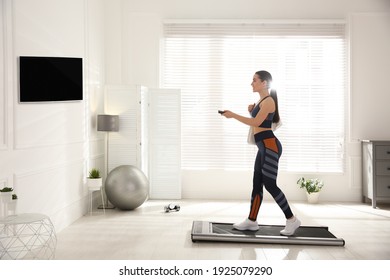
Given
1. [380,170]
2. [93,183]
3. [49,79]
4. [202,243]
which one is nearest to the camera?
[49,79]

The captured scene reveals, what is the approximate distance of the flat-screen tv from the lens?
354cm

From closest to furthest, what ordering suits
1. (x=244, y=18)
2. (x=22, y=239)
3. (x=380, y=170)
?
(x=22, y=239)
(x=380, y=170)
(x=244, y=18)

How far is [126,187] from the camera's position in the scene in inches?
204

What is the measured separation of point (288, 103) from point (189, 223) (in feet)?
8.13

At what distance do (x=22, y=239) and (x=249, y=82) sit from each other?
382 cm

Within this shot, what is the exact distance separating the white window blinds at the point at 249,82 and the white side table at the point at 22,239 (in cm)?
292

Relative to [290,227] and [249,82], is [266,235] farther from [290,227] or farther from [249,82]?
[249,82]

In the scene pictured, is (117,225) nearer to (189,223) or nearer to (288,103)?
(189,223)

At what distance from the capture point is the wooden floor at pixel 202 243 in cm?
360

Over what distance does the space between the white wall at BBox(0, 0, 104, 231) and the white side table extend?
19 cm

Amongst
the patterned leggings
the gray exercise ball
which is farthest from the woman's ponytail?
the gray exercise ball

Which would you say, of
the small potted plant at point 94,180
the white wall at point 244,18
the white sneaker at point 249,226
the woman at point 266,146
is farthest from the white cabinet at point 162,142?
the woman at point 266,146

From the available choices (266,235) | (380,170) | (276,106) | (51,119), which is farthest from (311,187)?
(51,119)

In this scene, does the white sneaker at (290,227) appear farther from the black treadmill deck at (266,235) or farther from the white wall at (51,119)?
the white wall at (51,119)
